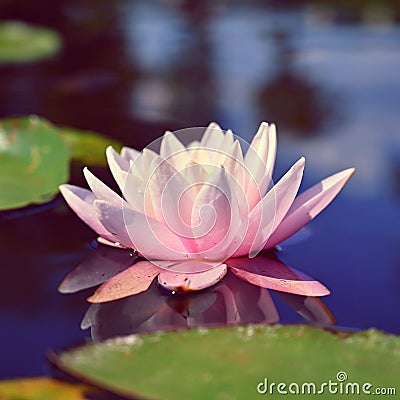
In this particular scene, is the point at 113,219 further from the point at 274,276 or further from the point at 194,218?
the point at 274,276

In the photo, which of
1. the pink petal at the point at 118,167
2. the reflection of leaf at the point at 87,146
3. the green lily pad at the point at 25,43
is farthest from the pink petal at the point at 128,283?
the green lily pad at the point at 25,43

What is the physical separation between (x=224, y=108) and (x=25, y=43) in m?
1.01

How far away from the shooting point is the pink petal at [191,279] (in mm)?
768

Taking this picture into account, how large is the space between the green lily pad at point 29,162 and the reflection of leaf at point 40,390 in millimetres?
463

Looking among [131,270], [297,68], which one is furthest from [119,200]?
[297,68]

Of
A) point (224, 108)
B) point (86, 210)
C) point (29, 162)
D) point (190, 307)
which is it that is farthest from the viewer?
point (224, 108)

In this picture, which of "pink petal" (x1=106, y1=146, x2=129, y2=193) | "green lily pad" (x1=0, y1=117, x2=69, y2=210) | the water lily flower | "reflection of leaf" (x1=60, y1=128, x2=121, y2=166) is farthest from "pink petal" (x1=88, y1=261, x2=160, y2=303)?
"reflection of leaf" (x1=60, y1=128, x2=121, y2=166)

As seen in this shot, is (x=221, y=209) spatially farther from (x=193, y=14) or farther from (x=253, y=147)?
(x=193, y=14)

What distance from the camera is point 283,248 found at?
92cm

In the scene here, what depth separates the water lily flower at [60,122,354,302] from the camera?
79cm

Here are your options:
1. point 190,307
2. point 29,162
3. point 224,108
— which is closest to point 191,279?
point 190,307

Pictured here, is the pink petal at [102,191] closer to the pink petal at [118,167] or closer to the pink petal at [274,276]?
the pink petal at [118,167]

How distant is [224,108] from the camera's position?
170cm

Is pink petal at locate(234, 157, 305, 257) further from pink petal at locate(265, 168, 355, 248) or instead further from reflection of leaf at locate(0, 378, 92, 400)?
reflection of leaf at locate(0, 378, 92, 400)
